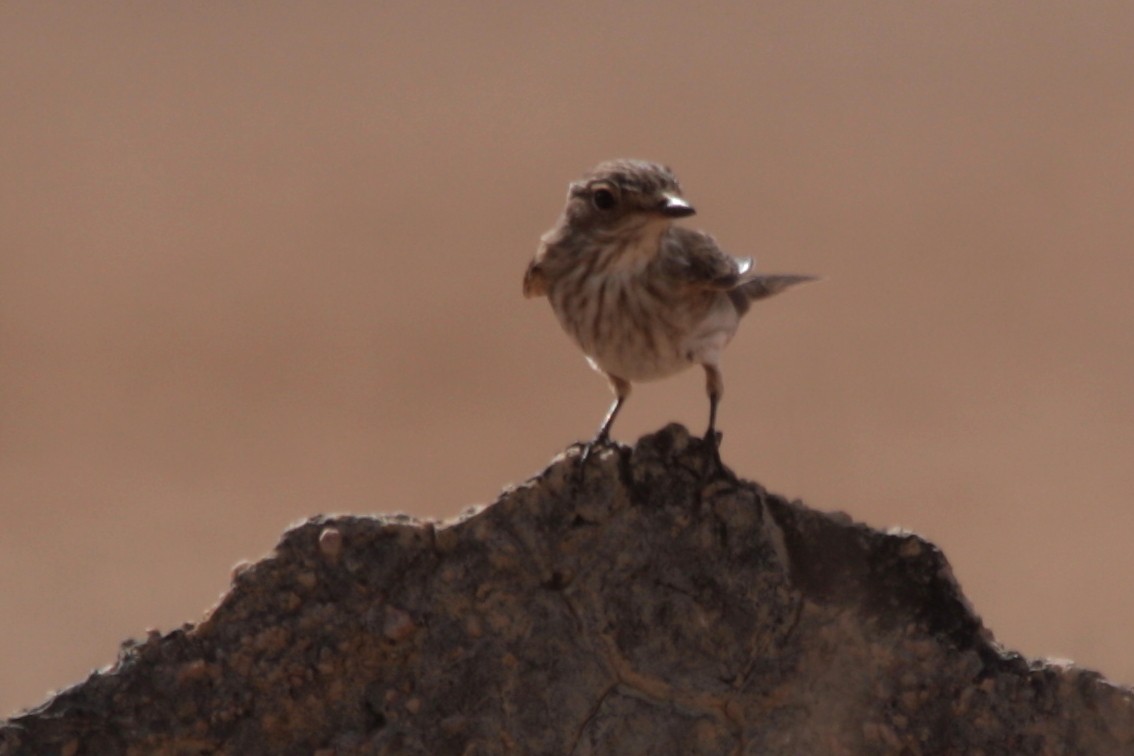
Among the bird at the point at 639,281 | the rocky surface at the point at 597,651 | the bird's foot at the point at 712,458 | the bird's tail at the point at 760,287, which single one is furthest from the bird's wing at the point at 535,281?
the rocky surface at the point at 597,651

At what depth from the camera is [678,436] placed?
3404mm

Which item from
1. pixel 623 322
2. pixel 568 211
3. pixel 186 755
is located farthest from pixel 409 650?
pixel 568 211

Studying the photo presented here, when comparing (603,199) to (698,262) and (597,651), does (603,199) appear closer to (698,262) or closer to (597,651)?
(698,262)

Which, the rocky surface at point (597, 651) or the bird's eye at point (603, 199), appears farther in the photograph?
the bird's eye at point (603, 199)

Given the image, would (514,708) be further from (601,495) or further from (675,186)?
(675,186)

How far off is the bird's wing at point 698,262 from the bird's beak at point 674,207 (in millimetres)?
250

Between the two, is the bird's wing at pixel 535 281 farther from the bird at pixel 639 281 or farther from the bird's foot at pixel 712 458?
the bird's foot at pixel 712 458

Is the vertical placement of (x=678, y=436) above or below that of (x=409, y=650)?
above

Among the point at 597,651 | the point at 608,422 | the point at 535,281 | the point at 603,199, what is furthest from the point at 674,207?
the point at 597,651

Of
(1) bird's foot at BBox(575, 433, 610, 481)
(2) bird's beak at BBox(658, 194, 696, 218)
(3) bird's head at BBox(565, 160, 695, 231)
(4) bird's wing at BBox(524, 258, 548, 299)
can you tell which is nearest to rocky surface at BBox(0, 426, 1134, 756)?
(1) bird's foot at BBox(575, 433, 610, 481)

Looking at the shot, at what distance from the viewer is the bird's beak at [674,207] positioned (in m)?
4.43

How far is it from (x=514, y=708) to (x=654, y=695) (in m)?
0.27

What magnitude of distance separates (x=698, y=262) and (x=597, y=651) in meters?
1.81

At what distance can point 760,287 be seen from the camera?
17.2 ft
